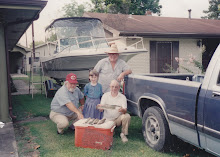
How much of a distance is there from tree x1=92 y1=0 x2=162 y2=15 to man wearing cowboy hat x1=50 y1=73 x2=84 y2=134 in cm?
2081

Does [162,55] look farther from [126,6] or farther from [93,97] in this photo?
[126,6]

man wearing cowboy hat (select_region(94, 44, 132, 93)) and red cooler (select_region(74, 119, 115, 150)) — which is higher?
man wearing cowboy hat (select_region(94, 44, 132, 93))

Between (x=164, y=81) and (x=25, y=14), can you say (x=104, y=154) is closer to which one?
(x=164, y=81)

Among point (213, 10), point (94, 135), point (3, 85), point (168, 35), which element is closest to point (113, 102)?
point (94, 135)

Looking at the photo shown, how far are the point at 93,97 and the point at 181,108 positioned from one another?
225 centimetres

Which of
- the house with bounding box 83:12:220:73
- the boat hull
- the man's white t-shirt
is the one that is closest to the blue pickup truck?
the man's white t-shirt

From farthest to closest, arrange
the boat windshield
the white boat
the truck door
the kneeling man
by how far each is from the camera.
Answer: the boat windshield < the white boat < the kneeling man < the truck door

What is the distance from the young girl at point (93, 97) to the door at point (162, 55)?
987 centimetres

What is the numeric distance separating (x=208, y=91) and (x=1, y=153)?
10.9 ft

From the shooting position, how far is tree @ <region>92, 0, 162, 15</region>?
25266mm

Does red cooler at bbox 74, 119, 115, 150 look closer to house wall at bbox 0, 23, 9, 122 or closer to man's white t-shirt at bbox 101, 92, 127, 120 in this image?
man's white t-shirt at bbox 101, 92, 127, 120

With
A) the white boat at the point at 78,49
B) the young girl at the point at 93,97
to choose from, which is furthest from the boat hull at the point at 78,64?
Result: the young girl at the point at 93,97

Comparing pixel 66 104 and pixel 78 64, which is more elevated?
pixel 78 64

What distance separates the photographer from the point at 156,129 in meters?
4.21
